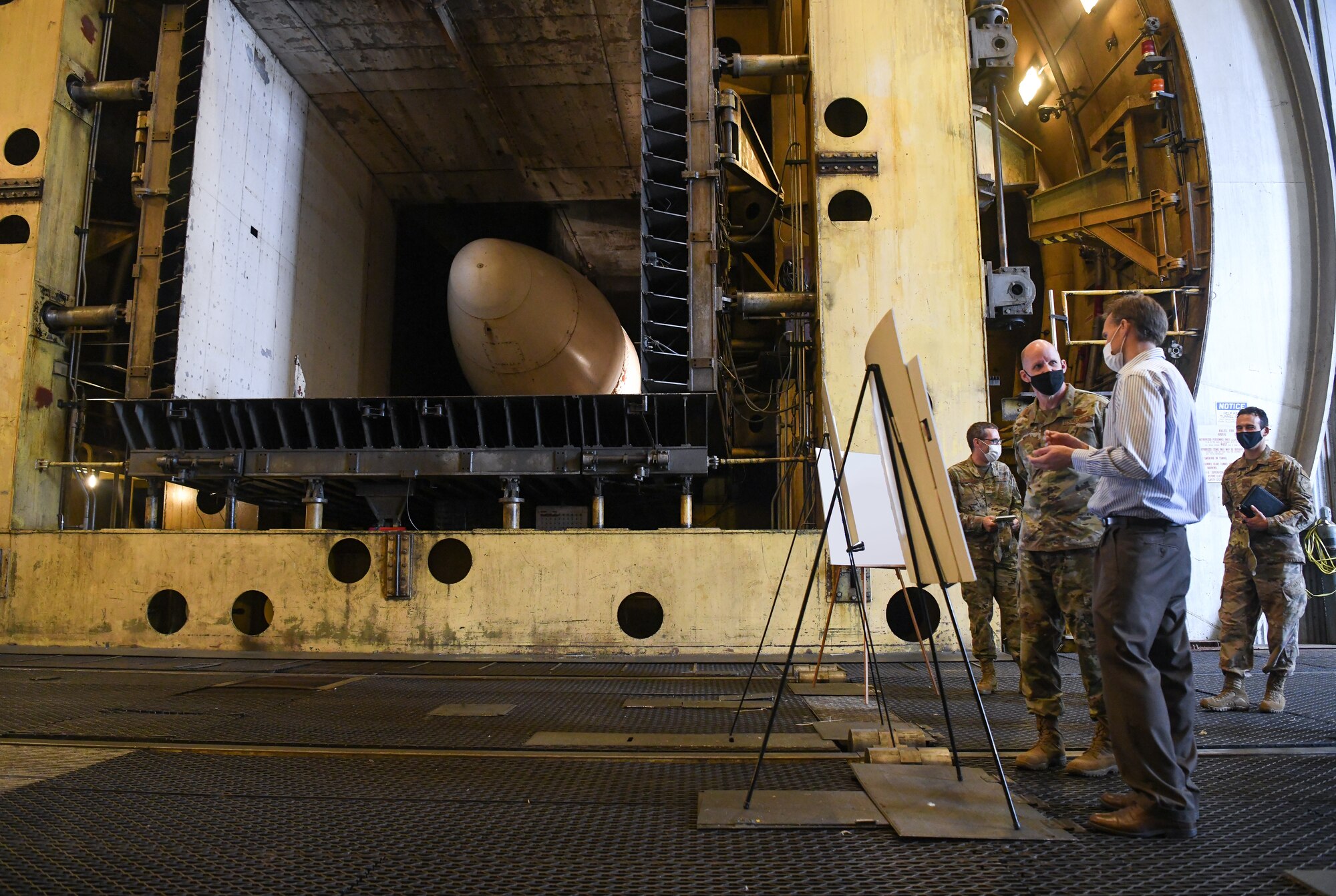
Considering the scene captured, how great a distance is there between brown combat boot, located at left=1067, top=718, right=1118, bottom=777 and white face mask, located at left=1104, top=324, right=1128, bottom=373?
134cm

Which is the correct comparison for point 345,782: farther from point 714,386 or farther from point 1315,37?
point 1315,37

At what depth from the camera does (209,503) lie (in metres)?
10.9

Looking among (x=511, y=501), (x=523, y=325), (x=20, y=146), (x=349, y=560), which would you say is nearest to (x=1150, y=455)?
(x=511, y=501)

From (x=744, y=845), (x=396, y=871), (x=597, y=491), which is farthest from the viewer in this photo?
(x=597, y=491)

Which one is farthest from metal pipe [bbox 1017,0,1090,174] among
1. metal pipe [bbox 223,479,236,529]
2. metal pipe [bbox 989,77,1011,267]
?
metal pipe [bbox 223,479,236,529]

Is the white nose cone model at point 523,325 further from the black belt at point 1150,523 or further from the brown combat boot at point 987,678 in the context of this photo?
the black belt at point 1150,523

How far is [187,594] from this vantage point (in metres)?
7.47

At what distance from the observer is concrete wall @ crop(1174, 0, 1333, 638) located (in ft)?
26.2

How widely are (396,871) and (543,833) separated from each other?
0.47m

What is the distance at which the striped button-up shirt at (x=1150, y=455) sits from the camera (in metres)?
2.52

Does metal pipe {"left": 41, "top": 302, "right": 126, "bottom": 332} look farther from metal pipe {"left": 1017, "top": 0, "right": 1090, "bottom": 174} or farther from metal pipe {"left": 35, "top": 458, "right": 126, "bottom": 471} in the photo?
metal pipe {"left": 1017, "top": 0, "right": 1090, "bottom": 174}

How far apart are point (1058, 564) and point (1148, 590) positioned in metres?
0.86

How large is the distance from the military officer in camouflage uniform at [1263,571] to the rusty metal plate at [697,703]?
2476 millimetres

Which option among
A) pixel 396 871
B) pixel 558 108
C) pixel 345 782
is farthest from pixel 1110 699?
pixel 558 108
